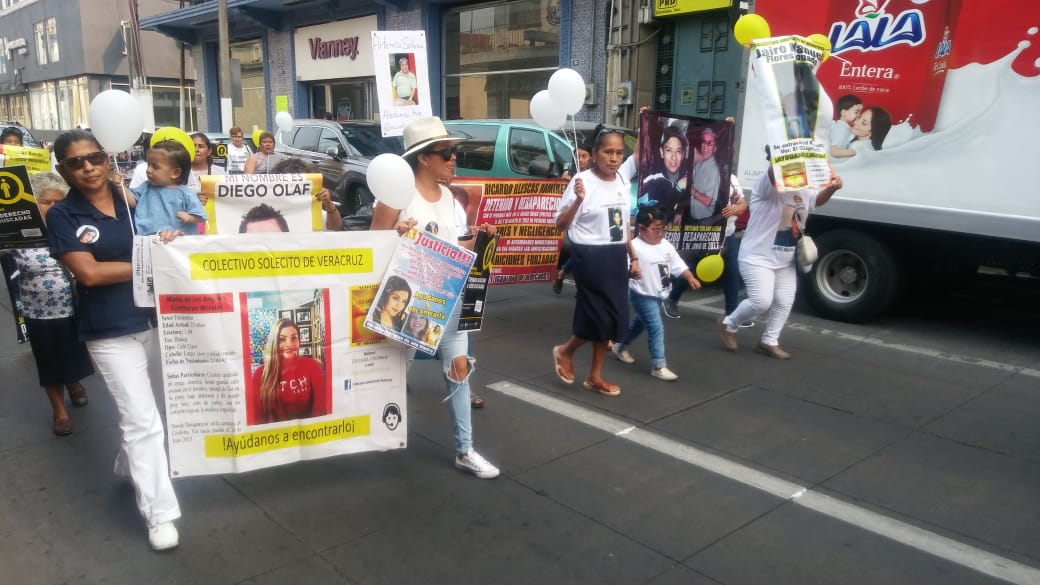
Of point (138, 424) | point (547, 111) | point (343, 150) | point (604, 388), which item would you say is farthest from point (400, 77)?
point (343, 150)

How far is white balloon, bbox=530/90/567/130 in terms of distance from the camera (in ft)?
18.7

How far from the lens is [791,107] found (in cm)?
527

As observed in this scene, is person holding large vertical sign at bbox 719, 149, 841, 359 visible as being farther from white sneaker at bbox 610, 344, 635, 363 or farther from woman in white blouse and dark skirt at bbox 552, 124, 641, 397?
woman in white blouse and dark skirt at bbox 552, 124, 641, 397

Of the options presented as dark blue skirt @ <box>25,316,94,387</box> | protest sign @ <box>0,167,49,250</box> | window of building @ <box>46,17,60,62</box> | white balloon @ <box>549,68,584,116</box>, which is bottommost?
dark blue skirt @ <box>25,316,94,387</box>

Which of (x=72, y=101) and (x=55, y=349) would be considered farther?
(x=72, y=101)

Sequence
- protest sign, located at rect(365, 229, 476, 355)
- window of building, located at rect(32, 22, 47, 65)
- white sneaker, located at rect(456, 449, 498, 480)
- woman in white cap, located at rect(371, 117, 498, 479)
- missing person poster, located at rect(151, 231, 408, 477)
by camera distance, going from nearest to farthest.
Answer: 1. missing person poster, located at rect(151, 231, 408, 477)
2. protest sign, located at rect(365, 229, 476, 355)
3. woman in white cap, located at rect(371, 117, 498, 479)
4. white sneaker, located at rect(456, 449, 498, 480)
5. window of building, located at rect(32, 22, 47, 65)

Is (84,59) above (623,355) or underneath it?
above

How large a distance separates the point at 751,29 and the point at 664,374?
249 cm

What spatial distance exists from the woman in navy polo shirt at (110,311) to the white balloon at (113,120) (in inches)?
6.1

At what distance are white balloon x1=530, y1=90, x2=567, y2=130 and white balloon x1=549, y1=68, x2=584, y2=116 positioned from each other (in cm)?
8

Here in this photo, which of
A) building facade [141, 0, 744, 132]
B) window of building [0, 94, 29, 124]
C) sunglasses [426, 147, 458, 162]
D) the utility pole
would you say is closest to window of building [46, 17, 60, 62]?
window of building [0, 94, 29, 124]

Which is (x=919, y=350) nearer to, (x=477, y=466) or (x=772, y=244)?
(x=772, y=244)

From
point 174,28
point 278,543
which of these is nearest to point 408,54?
point 278,543

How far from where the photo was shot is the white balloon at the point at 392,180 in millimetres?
3434
